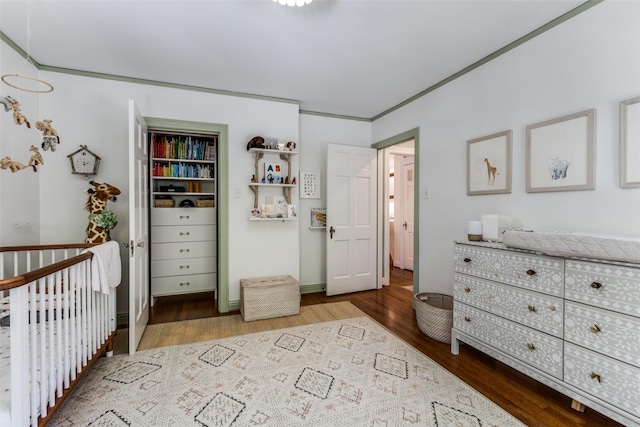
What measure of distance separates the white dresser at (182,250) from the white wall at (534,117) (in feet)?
8.97

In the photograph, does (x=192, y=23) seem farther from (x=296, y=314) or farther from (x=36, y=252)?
(x=296, y=314)

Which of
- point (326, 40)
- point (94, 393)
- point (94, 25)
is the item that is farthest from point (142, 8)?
point (94, 393)

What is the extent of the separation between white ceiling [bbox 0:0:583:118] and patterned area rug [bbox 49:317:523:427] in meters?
2.54

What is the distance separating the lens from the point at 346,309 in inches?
131

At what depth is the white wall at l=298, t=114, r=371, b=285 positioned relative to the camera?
3875mm

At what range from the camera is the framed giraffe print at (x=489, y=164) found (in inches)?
90.0

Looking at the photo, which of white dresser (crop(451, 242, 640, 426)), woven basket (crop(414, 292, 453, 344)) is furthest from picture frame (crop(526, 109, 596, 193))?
woven basket (crop(414, 292, 453, 344))

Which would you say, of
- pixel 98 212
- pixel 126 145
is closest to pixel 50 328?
pixel 98 212

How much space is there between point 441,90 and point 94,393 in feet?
12.6

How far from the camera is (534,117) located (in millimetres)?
2104

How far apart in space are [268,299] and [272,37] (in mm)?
2471

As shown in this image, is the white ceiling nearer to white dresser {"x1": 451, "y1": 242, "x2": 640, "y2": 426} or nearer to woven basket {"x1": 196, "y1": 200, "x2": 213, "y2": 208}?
woven basket {"x1": 196, "y1": 200, "x2": 213, "y2": 208}

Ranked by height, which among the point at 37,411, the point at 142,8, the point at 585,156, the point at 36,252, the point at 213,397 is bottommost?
the point at 213,397

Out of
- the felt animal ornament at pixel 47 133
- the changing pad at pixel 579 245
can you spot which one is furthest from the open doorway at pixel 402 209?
the felt animal ornament at pixel 47 133
